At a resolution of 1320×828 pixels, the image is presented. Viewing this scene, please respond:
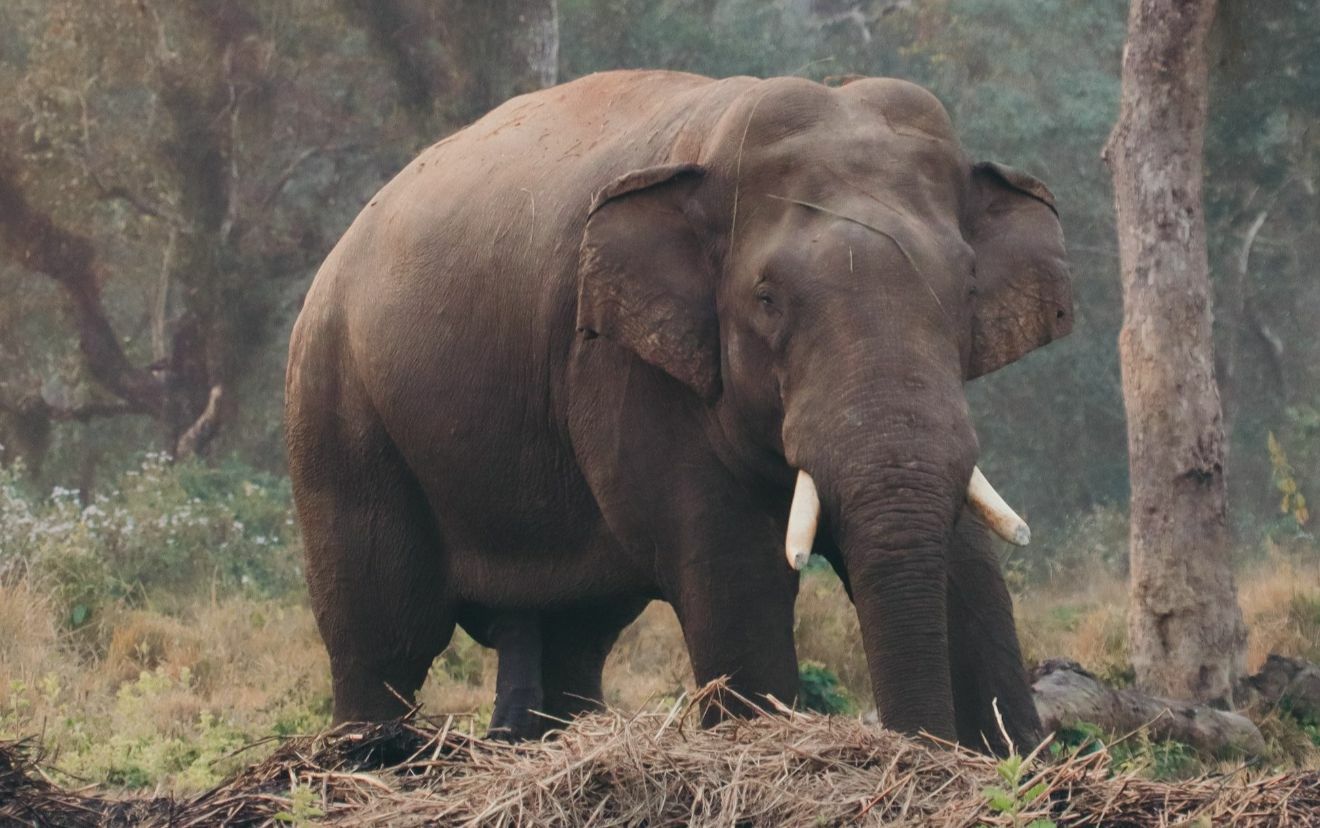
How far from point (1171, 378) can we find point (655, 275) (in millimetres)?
5024

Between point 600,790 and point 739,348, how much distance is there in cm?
228

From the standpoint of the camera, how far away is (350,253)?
29.3 ft

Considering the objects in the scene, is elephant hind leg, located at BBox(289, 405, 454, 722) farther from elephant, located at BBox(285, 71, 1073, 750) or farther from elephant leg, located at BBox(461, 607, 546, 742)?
elephant leg, located at BBox(461, 607, 546, 742)

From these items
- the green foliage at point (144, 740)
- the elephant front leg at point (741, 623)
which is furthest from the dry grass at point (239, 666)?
the elephant front leg at point (741, 623)

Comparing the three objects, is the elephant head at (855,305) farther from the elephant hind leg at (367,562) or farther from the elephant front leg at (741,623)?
the elephant hind leg at (367,562)

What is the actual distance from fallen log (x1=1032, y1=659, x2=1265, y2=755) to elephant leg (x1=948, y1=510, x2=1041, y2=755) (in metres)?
2.25

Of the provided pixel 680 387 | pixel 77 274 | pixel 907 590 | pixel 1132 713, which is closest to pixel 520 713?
pixel 680 387

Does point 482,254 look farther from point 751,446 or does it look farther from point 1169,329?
point 1169,329

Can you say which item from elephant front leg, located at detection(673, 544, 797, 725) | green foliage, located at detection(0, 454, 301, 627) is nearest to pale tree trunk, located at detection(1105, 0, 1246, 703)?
elephant front leg, located at detection(673, 544, 797, 725)

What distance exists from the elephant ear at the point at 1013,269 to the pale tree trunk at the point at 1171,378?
4192 mm

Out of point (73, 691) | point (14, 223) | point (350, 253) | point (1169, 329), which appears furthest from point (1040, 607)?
point (14, 223)

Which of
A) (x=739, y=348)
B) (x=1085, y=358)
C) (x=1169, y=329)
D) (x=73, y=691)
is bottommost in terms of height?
(x=1085, y=358)

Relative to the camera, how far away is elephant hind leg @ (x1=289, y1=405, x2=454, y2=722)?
8.73 metres

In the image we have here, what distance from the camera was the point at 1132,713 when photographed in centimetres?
964
